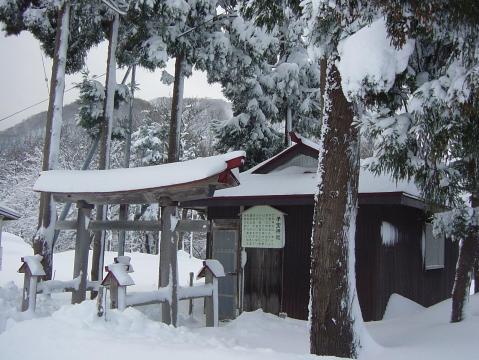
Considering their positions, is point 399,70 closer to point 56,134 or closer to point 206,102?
point 56,134

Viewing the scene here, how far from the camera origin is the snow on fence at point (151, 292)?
751cm

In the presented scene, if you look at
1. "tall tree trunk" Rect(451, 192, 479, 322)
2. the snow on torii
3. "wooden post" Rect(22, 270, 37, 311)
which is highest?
the snow on torii

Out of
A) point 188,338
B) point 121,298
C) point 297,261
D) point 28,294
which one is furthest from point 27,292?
point 297,261

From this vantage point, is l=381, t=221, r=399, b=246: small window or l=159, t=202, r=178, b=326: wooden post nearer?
l=159, t=202, r=178, b=326: wooden post

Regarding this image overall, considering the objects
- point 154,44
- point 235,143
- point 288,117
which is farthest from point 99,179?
point 288,117

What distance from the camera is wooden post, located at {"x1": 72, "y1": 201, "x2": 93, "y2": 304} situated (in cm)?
992

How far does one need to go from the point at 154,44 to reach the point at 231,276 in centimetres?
742

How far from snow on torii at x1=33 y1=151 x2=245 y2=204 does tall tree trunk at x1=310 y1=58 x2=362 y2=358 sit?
72.7 inches

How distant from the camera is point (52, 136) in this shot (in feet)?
43.2

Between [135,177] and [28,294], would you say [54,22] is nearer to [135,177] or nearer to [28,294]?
[135,177]

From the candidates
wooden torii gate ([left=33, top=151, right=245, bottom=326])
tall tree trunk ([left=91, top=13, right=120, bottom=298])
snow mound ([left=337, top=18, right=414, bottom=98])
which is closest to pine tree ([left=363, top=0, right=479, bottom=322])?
snow mound ([left=337, top=18, right=414, bottom=98])

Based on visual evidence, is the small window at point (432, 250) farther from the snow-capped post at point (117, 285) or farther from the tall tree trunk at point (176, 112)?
the snow-capped post at point (117, 285)

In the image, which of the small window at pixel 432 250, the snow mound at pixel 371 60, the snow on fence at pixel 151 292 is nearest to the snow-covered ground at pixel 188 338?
the snow on fence at pixel 151 292

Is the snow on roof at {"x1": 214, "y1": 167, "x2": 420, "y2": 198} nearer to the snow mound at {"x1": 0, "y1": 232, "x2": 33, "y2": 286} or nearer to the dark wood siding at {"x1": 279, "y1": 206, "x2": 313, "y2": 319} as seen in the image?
the dark wood siding at {"x1": 279, "y1": 206, "x2": 313, "y2": 319}
